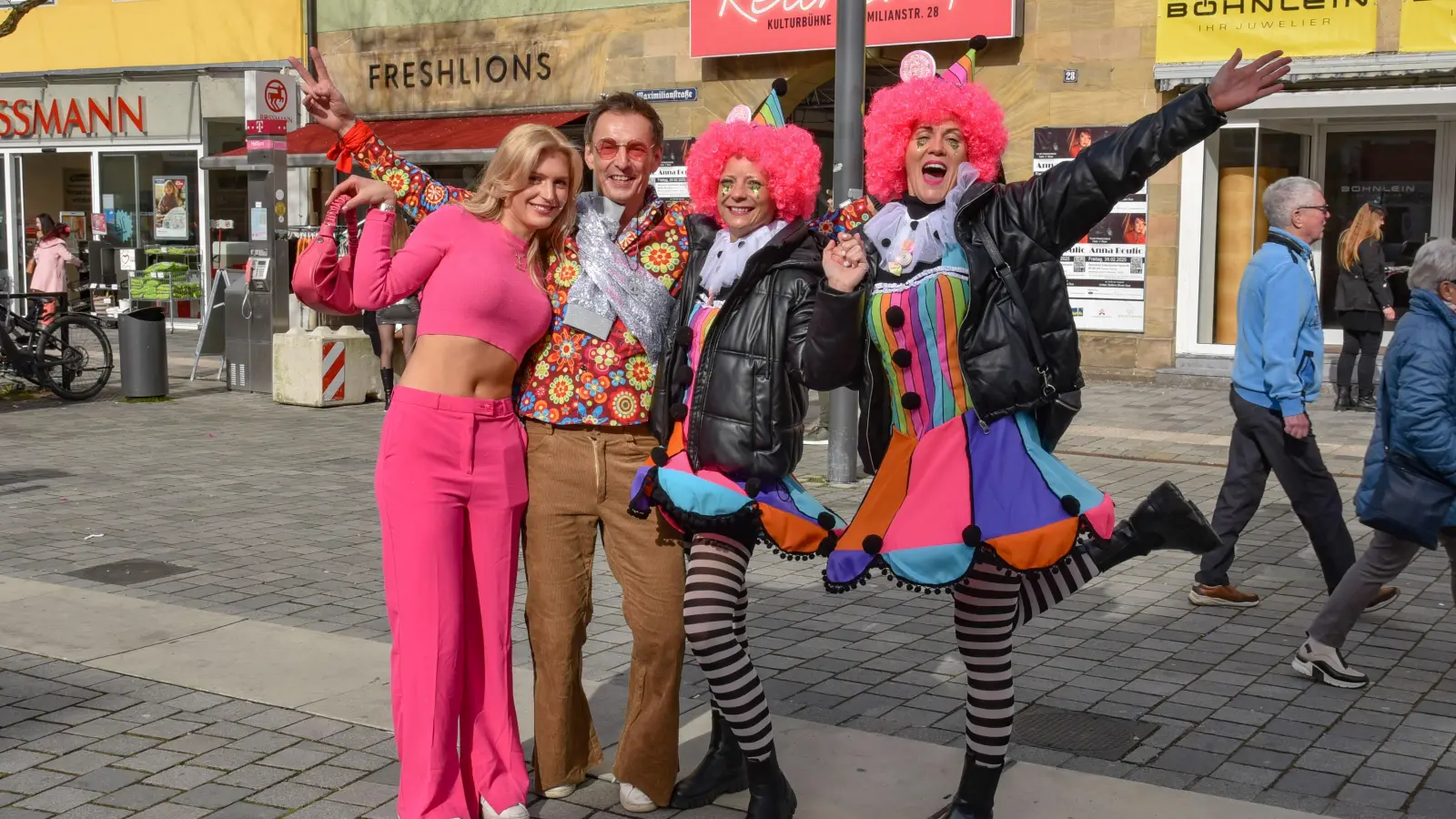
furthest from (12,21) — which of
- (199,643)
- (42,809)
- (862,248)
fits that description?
(862,248)

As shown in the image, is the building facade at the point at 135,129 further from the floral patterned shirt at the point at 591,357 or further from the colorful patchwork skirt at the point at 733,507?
the colorful patchwork skirt at the point at 733,507

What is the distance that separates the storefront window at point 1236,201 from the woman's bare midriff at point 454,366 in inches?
536

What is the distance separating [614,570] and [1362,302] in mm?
11331

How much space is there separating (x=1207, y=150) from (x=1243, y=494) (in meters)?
10.5

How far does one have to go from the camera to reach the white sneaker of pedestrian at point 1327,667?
17.5ft

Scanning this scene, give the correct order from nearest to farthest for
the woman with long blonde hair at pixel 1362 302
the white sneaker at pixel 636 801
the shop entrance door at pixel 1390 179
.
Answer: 1. the white sneaker at pixel 636 801
2. the woman with long blonde hair at pixel 1362 302
3. the shop entrance door at pixel 1390 179

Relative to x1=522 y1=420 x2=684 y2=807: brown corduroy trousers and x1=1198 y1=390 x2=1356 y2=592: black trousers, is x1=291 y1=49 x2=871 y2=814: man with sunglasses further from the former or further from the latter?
x1=1198 y1=390 x2=1356 y2=592: black trousers

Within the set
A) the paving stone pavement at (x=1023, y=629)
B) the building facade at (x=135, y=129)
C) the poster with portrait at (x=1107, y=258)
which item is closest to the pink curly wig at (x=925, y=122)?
the paving stone pavement at (x=1023, y=629)

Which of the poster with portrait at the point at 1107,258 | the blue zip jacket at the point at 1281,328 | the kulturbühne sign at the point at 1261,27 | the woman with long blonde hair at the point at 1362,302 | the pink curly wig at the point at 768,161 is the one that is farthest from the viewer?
the poster with portrait at the point at 1107,258

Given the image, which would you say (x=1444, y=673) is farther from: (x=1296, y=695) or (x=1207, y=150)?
(x=1207, y=150)

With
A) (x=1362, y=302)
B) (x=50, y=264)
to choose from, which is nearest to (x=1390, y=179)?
(x=1362, y=302)

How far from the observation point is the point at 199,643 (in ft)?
18.8

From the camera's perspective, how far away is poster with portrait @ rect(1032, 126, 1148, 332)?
1609cm

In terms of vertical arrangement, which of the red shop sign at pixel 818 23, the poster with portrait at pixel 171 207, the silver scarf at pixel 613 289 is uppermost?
the red shop sign at pixel 818 23
